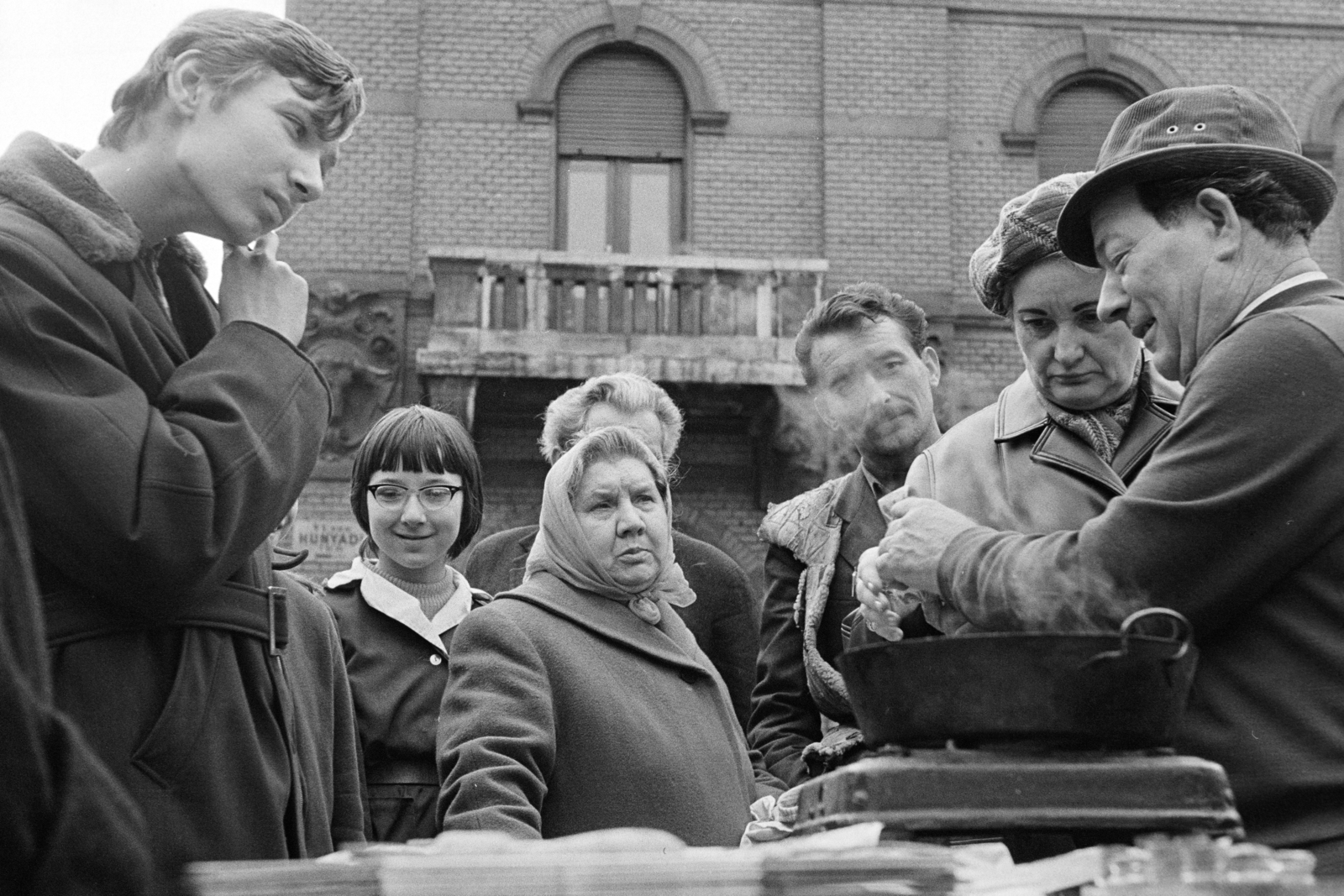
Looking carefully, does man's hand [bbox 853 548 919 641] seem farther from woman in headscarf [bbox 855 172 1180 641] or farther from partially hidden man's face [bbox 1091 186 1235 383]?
partially hidden man's face [bbox 1091 186 1235 383]

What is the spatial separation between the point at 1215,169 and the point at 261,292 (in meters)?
1.51

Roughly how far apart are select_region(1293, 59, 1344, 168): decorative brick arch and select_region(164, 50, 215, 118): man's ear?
13.6 meters

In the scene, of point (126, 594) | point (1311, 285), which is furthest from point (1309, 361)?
point (126, 594)

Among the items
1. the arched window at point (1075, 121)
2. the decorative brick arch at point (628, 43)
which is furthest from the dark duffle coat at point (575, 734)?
the arched window at point (1075, 121)

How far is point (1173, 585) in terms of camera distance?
84.8 inches

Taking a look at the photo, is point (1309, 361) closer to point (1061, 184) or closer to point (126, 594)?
point (1061, 184)

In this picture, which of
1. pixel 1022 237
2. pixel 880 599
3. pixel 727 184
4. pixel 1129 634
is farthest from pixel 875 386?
pixel 727 184

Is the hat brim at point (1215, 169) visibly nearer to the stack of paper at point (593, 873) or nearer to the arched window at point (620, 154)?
the stack of paper at point (593, 873)

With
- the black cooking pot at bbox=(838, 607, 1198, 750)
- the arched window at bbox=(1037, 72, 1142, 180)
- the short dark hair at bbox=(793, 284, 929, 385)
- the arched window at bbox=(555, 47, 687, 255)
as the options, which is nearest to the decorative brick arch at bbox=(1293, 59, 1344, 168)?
the arched window at bbox=(1037, 72, 1142, 180)

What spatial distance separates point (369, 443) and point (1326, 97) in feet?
41.7

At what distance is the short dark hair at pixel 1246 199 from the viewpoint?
7.97ft

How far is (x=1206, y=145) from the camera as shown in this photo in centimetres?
240

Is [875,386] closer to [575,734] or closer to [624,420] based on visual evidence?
[624,420]

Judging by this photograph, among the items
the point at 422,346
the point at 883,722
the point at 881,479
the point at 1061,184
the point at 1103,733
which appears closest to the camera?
the point at 1103,733
